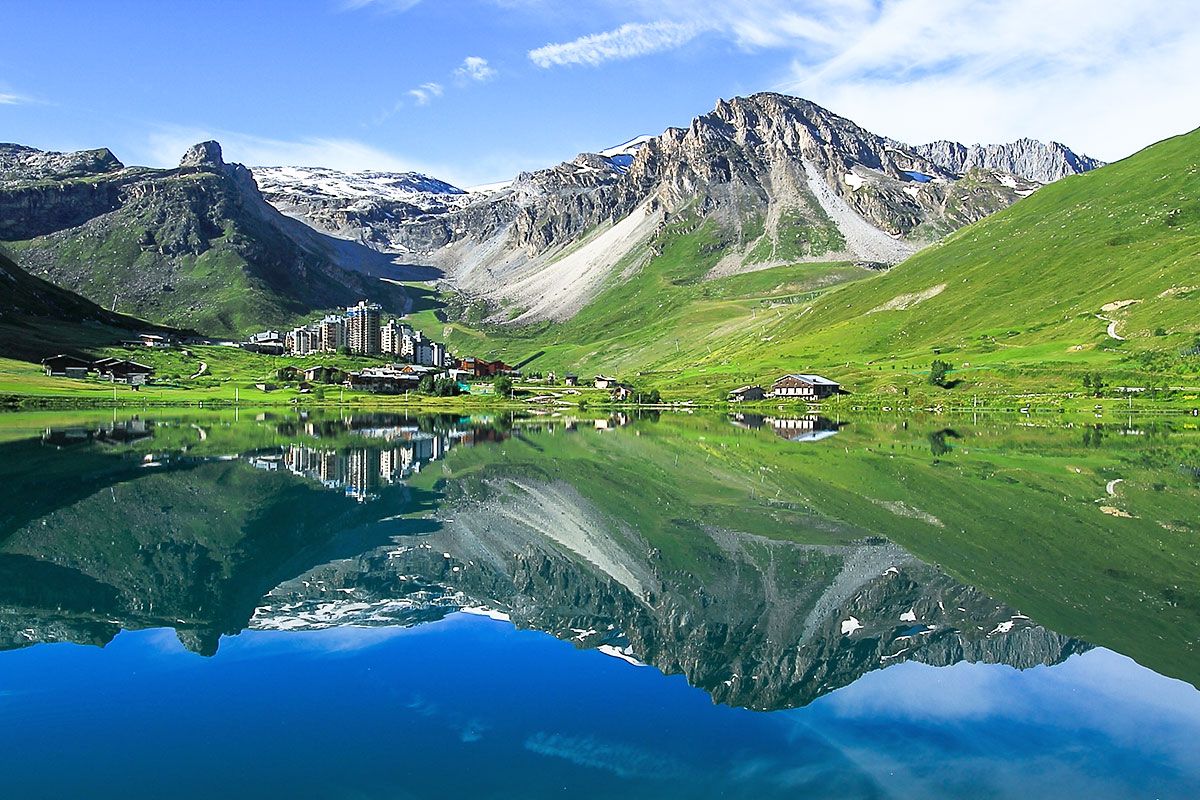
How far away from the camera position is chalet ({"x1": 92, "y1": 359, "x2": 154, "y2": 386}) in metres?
172

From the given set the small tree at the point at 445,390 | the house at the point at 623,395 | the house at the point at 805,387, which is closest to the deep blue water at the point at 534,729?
the house at the point at 805,387

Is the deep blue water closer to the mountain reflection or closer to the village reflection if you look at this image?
the mountain reflection

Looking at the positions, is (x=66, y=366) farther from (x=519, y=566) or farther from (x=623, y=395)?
(x=519, y=566)

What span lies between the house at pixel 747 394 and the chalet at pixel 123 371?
402 feet

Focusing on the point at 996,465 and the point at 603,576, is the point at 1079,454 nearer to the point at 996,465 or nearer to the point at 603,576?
the point at 996,465

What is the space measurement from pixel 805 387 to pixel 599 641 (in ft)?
483

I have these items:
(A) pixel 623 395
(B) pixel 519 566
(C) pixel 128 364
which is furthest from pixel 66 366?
(B) pixel 519 566

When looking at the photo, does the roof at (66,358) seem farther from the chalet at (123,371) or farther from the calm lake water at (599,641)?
the calm lake water at (599,641)

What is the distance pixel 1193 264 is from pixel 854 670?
195m

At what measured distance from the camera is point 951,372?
506 feet

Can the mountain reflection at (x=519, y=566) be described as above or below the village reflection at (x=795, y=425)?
above

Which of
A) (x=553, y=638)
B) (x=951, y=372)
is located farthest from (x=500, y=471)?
(x=951, y=372)

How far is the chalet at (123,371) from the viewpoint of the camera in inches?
6777

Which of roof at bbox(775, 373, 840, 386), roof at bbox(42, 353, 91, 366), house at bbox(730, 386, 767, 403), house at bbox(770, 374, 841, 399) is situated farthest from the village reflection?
roof at bbox(42, 353, 91, 366)
